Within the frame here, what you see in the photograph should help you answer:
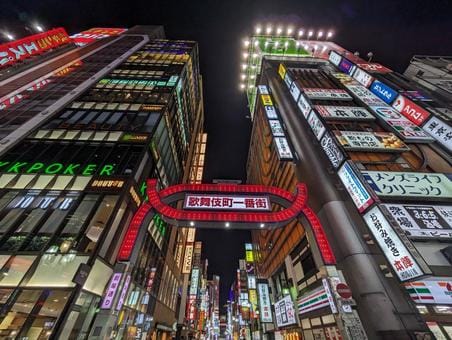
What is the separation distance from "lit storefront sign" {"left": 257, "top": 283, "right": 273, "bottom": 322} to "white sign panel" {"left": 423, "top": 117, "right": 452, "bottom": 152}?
2210 cm

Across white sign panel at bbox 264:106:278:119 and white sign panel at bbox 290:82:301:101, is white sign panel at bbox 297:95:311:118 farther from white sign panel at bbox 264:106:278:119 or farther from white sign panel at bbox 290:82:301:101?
white sign panel at bbox 264:106:278:119

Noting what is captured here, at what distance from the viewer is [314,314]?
13.4 metres

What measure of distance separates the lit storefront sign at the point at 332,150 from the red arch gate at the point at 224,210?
12.3ft

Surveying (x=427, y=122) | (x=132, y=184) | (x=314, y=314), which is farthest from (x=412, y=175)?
(x=132, y=184)

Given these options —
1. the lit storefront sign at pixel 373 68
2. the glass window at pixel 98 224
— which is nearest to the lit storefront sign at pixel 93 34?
the glass window at pixel 98 224

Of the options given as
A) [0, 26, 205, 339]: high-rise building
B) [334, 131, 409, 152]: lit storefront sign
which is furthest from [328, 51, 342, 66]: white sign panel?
[0, 26, 205, 339]: high-rise building

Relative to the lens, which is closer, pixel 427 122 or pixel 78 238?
pixel 78 238

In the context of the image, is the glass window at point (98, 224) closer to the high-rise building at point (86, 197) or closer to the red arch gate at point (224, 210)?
the high-rise building at point (86, 197)

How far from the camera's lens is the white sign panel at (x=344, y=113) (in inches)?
710

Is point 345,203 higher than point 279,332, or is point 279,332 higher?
point 345,203

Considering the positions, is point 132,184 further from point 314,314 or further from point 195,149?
point 195,149

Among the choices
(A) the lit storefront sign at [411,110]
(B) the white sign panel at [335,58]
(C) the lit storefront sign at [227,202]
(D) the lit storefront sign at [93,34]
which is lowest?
(C) the lit storefront sign at [227,202]

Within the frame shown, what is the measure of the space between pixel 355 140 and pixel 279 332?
69.6ft

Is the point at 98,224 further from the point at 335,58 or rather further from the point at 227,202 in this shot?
the point at 335,58
